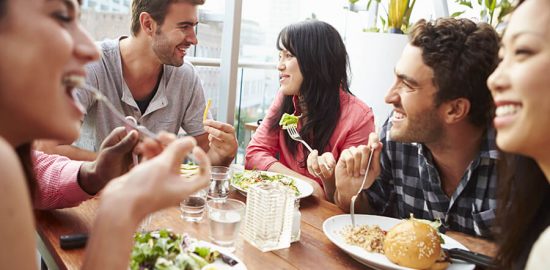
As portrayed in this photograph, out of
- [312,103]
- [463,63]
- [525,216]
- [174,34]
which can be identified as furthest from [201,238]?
[174,34]

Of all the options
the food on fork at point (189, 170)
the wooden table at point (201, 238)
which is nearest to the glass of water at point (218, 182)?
the food on fork at point (189, 170)

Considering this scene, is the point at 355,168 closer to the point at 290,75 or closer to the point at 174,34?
the point at 290,75

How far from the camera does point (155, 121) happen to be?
2.78m

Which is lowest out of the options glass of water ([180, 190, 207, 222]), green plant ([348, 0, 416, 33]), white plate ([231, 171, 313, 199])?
white plate ([231, 171, 313, 199])

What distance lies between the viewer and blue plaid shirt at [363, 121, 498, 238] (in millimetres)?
1842

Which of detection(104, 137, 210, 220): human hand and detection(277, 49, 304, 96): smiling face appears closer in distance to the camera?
detection(104, 137, 210, 220): human hand

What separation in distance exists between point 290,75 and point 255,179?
1093 mm

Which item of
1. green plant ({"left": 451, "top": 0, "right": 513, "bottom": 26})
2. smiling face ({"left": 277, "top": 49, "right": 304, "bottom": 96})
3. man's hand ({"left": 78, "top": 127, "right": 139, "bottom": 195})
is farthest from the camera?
green plant ({"left": 451, "top": 0, "right": 513, "bottom": 26})

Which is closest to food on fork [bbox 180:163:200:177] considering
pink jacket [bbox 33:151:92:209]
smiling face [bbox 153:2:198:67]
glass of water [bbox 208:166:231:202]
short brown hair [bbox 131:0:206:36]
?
glass of water [bbox 208:166:231:202]

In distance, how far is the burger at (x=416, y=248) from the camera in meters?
1.33

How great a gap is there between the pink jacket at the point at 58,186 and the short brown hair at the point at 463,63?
140 cm

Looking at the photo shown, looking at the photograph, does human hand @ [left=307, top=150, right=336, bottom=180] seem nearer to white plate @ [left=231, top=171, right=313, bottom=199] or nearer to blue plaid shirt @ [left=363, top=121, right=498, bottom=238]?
white plate @ [left=231, top=171, right=313, bottom=199]

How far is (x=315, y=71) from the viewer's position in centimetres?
A: 293

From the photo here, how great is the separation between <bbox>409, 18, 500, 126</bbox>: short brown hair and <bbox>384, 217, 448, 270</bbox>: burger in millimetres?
773
